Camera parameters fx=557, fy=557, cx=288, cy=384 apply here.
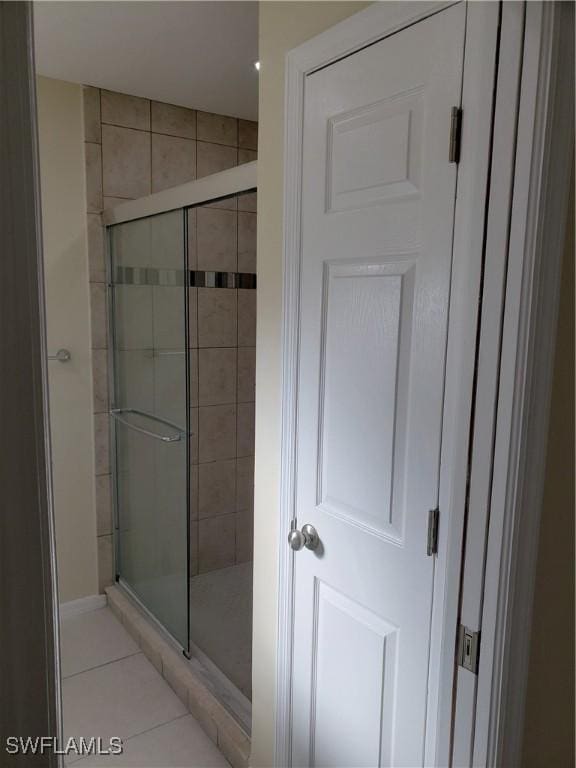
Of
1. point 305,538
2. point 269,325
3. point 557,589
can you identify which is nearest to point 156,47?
point 269,325

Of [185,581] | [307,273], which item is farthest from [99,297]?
[307,273]

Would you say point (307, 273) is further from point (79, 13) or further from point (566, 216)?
point (79, 13)

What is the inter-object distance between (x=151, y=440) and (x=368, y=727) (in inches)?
59.8

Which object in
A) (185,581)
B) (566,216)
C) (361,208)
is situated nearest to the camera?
(566,216)

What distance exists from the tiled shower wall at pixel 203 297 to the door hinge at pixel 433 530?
197 cm

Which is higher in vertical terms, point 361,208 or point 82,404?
point 361,208

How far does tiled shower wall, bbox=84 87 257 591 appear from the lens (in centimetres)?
253

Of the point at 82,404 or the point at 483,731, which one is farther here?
the point at 82,404

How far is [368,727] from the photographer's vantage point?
48.0 inches

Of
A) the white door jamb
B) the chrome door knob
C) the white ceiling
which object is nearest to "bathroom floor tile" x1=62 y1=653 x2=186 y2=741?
the chrome door knob

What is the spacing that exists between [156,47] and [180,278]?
809 mm

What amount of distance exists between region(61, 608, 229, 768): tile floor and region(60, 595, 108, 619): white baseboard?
8 centimetres

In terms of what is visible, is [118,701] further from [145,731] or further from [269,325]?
[269,325]

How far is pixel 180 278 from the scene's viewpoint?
7.09 feet
